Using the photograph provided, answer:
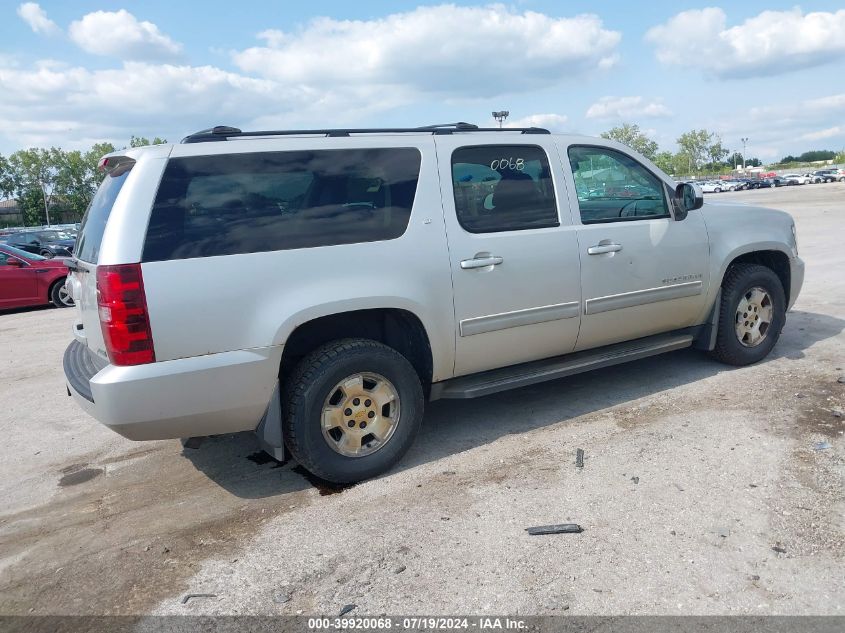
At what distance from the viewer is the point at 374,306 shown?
12.9ft

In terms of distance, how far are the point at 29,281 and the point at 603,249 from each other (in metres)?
12.0

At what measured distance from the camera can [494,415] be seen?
5.10 m

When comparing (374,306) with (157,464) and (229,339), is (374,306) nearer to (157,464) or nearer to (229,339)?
(229,339)

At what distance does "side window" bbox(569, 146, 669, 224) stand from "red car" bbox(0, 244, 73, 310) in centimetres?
1091

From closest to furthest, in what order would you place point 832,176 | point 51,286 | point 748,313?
point 748,313 → point 51,286 → point 832,176

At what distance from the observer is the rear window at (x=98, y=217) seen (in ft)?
12.1

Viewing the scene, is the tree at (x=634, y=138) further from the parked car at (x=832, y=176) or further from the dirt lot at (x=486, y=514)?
the dirt lot at (x=486, y=514)

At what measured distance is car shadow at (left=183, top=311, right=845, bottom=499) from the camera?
4.28m

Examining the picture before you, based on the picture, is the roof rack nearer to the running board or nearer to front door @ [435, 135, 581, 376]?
front door @ [435, 135, 581, 376]

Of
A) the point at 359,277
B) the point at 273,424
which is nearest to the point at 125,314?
the point at 273,424

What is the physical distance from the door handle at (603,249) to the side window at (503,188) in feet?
1.03

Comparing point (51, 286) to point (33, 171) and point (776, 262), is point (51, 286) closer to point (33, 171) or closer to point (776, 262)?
point (776, 262)

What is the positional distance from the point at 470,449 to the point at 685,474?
52.0 inches

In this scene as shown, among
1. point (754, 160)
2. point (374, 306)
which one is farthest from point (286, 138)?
point (754, 160)
